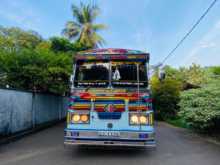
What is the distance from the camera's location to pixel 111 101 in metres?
5.66

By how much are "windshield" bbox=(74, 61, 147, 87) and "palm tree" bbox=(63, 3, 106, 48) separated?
17.0m

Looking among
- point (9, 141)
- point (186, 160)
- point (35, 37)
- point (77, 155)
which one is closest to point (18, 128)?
point (9, 141)

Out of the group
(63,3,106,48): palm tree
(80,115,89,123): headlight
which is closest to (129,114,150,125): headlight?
(80,115,89,123): headlight

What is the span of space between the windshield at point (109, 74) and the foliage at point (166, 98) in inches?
475

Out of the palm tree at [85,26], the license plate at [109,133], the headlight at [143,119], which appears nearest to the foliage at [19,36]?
the palm tree at [85,26]

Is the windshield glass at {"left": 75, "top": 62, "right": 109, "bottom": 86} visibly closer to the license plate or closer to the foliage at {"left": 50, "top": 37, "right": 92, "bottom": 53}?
the license plate

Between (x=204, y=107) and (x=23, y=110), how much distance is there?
8.17 meters

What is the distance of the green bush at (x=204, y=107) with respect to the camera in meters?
8.62

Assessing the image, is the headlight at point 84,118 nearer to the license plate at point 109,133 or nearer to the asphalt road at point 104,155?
the license plate at point 109,133

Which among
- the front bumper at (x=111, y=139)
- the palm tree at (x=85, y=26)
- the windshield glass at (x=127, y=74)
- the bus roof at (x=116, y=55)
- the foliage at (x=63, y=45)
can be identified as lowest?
the front bumper at (x=111, y=139)

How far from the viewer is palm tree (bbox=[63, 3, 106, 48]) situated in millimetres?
23078

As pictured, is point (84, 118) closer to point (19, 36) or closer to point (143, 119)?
point (143, 119)

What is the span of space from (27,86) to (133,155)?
797 centimetres

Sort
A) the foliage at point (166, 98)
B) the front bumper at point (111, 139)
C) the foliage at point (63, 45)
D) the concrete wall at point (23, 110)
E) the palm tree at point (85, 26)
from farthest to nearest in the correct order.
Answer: the palm tree at point (85, 26) → the foliage at point (166, 98) → the foliage at point (63, 45) → the concrete wall at point (23, 110) → the front bumper at point (111, 139)
